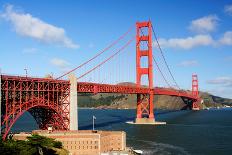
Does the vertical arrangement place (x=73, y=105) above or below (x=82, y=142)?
above

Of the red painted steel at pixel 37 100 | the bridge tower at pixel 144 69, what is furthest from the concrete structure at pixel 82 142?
the bridge tower at pixel 144 69

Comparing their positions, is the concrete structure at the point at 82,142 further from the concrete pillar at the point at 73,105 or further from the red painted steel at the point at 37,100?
the concrete pillar at the point at 73,105

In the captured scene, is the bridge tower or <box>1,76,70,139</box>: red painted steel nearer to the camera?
<box>1,76,70,139</box>: red painted steel

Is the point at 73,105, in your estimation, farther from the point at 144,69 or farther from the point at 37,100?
the point at 144,69

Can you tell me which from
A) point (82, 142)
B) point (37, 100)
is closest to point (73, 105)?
point (37, 100)

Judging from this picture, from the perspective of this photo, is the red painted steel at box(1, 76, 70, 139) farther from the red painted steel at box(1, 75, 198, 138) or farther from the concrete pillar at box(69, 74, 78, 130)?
the concrete pillar at box(69, 74, 78, 130)

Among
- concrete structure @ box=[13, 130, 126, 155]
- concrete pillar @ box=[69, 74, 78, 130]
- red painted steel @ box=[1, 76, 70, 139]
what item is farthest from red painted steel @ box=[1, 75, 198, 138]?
concrete structure @ box=[13, 130, 126, 155]

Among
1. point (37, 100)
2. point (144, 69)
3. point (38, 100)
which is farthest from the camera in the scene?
point (144, 69)

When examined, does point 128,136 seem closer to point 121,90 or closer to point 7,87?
point 121,90

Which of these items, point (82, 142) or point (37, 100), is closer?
point (82, 142)

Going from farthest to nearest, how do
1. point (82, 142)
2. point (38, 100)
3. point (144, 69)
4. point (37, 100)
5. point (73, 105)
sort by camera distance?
1. point (144, 69)
2. point (73, 105)
3. point (38, 100)
4. point (37, 100)
5. point (82, 142)

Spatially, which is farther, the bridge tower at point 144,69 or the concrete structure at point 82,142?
the bridge tower at point 144,69
